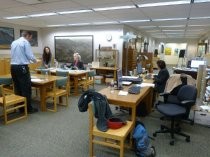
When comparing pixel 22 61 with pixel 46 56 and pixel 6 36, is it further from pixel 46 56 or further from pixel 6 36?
pixel 6 36

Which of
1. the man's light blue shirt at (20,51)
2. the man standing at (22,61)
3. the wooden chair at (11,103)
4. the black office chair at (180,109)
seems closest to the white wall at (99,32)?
the man standing at (22,61)

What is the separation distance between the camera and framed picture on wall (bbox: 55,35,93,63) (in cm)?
784

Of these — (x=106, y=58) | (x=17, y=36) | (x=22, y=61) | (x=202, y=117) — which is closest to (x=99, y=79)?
(x=106, y=58)

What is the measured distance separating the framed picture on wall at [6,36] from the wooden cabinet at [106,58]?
12.0ft

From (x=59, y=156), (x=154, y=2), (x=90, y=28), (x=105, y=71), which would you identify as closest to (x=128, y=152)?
(x=59, y=156)

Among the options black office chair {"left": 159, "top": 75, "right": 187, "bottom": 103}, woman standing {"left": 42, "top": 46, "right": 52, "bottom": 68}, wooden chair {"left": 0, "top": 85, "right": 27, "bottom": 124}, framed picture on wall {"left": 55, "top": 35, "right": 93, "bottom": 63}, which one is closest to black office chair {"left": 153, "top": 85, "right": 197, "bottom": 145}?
black office chair {"left": 159, "top": 75, "right": 187, "bottom": 103}

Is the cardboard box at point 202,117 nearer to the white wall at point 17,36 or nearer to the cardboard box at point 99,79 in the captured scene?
the cardboard box at point 99,79

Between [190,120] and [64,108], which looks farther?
[64,108]

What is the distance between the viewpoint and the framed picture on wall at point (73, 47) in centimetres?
784

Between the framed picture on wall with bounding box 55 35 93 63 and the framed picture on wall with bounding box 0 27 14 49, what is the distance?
193 centimetres

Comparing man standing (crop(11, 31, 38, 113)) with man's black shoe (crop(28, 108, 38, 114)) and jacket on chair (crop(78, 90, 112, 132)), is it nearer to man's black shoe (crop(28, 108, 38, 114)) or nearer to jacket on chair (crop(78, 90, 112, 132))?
man's black shoe (crop(28, 108, 38, 114))

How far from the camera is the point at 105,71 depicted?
24.9 ft

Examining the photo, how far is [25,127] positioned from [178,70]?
16.4 ft

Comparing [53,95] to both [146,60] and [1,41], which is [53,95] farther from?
[146,60]
